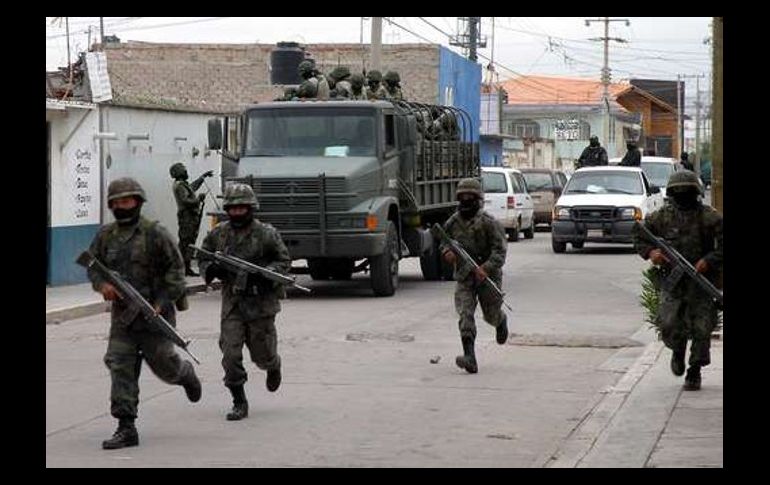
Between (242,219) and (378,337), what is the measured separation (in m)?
5.24

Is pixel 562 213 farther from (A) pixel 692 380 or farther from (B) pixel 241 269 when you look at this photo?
(B) pixel 241 269

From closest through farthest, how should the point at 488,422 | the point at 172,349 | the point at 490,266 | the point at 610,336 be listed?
1. the point at 172,349
2. the point at 488,422
3. the point at 490,266
4. the point at 610,336

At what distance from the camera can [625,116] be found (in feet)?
301

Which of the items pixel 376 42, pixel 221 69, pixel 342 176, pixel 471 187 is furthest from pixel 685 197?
pixel 221 69

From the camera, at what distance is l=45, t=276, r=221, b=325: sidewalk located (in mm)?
17797

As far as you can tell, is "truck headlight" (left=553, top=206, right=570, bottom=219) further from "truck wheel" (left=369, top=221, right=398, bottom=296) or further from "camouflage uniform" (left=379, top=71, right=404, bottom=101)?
"truck wheel" (left=369, top=221, right=398, bottom=296)

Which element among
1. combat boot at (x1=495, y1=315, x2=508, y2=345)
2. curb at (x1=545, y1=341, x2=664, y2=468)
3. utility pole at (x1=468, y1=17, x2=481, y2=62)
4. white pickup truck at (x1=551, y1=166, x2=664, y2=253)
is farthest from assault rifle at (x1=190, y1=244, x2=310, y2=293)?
utility pole at (x1=468, y1=17, x2=481, y2=62)

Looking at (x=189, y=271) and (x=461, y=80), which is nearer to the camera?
(x=189, y=271)

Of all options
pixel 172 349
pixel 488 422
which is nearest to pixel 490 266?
pixel 488 422

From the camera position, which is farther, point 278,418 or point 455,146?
point 455,146

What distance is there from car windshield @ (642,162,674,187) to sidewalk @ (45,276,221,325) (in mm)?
15329

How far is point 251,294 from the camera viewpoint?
10406mm
